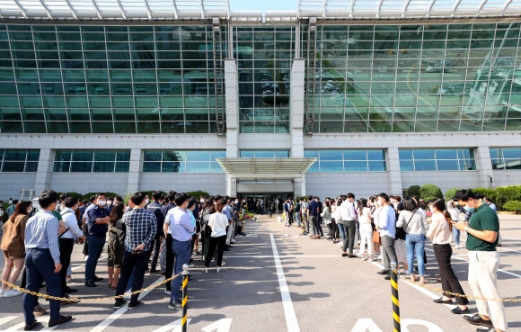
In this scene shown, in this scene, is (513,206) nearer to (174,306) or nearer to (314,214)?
(314,214)

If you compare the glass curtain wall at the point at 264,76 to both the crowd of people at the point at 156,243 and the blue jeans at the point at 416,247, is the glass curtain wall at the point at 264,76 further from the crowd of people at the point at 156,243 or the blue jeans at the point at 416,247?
the blue jeans at the point at 416,247

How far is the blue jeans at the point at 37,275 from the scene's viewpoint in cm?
423

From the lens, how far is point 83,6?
24516mm

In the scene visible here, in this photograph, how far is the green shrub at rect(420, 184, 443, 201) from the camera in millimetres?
27453

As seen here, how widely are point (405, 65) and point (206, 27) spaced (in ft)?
70.5

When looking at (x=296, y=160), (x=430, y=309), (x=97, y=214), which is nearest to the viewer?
(x=430, y=309)

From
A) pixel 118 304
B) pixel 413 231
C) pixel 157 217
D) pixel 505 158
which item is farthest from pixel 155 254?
pixel 505 158

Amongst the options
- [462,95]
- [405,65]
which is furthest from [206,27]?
[462,95]

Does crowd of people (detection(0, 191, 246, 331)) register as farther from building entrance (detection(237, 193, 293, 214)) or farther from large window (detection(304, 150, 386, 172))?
large window (detection(304, 150, 386, 172))

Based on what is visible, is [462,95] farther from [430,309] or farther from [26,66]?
[26,66]

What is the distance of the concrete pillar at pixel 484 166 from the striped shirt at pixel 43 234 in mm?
37364

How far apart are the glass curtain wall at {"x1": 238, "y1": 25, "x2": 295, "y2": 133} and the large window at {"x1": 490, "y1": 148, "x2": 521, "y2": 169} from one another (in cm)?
2345

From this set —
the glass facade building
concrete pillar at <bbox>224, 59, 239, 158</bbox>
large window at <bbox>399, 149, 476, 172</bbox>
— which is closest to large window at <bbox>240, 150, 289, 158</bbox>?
the glass facade building

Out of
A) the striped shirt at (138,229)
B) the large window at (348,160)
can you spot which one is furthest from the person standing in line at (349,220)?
the large window at (348,160)
